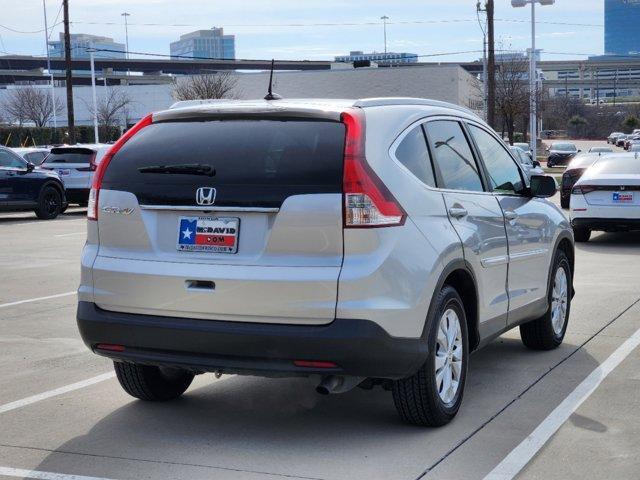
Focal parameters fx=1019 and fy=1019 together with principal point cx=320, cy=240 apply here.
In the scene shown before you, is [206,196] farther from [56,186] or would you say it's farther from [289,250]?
[56,186]

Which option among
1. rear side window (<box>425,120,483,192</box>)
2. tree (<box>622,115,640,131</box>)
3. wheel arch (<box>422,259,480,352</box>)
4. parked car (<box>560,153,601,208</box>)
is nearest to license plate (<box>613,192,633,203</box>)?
parked car (<box>560,153,601,208</box>)

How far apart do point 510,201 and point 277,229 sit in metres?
2.34

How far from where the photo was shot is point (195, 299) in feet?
17.1

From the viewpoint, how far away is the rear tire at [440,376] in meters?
5.41

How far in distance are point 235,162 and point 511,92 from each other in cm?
5388

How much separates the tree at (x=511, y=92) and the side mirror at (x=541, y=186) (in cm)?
4647

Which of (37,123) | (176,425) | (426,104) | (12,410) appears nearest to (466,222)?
(426,104)

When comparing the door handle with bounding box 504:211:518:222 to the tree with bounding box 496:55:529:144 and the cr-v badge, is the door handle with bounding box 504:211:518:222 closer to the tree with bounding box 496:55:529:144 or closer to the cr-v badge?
the cr-v badge

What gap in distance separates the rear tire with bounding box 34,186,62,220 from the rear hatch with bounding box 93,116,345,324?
59.4 ft

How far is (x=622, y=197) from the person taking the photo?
1575cm

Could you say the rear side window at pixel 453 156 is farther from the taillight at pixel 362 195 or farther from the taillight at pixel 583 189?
the taillight at pixel 583 189

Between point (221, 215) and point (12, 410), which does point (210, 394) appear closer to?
point (12, 410)

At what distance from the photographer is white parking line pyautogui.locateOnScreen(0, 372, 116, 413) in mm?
6254

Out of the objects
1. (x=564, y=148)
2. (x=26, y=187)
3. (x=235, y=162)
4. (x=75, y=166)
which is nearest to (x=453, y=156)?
(x=235, y=162)
